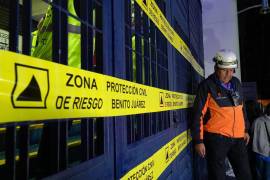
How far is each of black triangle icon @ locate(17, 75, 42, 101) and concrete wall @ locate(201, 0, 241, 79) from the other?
5.87 metres

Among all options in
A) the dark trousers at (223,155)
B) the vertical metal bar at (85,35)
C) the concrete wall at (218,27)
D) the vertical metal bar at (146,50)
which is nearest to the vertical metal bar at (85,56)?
the vertical metal bar at (85,35)

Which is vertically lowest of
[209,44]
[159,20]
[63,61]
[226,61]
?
[63,61]

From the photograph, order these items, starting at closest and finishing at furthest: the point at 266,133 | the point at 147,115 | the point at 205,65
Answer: the point at 147,115 < the point at 266,133 < the point at 205,65

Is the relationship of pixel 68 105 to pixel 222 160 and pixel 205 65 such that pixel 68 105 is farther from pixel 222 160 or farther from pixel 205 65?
pixel 205 65

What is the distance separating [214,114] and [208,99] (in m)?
0.16

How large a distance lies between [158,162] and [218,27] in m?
5.36

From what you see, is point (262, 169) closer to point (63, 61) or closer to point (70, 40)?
point (70, 40)

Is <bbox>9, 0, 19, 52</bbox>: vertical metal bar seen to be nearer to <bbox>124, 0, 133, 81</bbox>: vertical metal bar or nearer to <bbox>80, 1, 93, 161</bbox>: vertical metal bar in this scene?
<bbox>80, 1, 93, 161</bbox>: vertical metal bar

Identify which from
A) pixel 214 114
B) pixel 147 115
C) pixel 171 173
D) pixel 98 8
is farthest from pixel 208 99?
pixel 98 8

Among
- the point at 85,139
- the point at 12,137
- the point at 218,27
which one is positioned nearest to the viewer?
the point at 12,137

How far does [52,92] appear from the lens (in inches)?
34.5

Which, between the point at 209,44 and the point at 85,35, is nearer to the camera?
the point at 85,35

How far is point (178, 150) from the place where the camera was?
9.48ft

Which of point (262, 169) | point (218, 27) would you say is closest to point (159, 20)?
point (262, 169)
